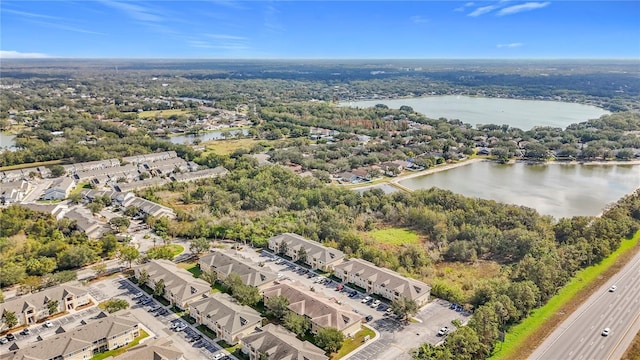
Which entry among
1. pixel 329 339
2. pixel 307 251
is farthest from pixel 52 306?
pixel 307 251

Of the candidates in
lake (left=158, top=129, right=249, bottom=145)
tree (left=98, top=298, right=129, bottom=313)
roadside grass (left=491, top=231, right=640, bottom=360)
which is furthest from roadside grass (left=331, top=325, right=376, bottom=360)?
lake (left=158, top=129, right=249, bottom=145)

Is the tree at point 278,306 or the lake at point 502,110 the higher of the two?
the lake at point 502,110

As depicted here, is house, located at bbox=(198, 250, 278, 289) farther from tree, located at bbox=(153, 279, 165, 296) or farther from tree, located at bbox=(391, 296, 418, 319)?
tree, located at bbox=(391, 296, 418, 319)

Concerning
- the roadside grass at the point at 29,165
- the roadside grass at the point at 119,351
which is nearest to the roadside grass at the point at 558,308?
the roadside grass at the point at 119,351

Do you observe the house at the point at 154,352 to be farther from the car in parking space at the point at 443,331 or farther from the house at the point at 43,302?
the car in parking space at the point at 443,331

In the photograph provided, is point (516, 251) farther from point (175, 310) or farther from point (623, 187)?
point (623, 187)

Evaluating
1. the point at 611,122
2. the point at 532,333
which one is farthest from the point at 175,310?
the point at 611,122
